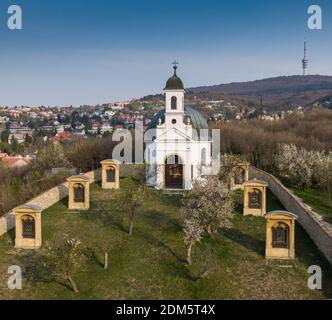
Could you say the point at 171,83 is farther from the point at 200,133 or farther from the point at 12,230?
the point at 12,230

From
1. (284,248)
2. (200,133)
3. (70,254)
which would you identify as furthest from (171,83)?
(70,254)

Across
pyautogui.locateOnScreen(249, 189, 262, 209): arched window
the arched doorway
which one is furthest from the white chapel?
pyautogui.locateOnScreen(249, 189, 262, 209): arched window

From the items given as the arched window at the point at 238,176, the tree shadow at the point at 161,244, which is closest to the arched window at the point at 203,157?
the arched window at the point at 238,176

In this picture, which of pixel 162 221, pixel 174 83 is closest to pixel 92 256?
pixel 162 221

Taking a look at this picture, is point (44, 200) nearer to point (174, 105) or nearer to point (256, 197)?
point (174, 105)

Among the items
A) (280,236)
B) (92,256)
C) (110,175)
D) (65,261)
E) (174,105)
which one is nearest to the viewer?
(65,261)
